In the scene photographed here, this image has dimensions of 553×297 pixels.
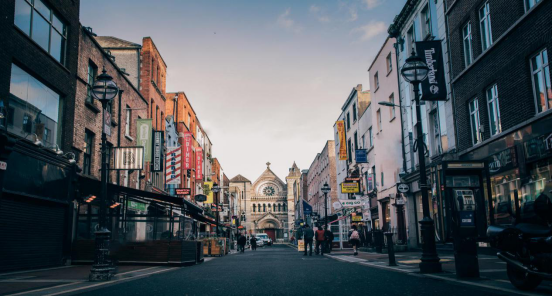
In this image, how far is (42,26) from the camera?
16.4 meters

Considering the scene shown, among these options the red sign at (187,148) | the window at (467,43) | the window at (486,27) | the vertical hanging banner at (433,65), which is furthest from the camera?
the red sign at (187,148)

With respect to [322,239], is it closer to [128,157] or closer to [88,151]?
[128,157]

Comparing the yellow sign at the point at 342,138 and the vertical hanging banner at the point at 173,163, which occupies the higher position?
the yellow sign at the point at 342,138

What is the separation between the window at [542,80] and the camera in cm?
1258

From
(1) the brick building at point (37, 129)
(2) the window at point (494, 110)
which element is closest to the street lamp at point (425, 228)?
(2) the window at point (494, 110)

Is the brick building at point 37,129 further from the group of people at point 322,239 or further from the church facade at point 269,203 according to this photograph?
the church facade at point 269,203

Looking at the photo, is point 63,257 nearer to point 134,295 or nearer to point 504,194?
point 134,295

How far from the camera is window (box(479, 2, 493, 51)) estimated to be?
15995 millimetres

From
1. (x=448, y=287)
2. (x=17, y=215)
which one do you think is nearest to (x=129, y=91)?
(x=17, y=215)

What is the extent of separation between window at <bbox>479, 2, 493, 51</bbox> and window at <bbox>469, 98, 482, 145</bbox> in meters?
2.13

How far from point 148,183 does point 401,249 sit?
16.2 meters

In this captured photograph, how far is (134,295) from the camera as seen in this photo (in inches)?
289

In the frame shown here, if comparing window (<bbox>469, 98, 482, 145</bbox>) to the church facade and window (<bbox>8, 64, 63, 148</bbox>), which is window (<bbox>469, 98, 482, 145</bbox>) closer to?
window (<bbox>8, 64, 63, 148</bbox>)

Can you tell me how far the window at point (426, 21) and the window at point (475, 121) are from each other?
5647 millimetres
